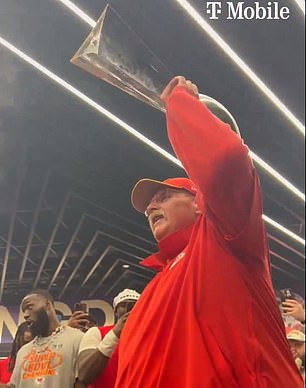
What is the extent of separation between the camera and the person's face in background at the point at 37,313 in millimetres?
637

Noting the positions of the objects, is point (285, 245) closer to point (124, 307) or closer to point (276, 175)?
point (276, 175)

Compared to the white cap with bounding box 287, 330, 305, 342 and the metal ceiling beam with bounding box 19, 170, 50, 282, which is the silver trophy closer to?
the metal ceiling beam with bounding box 19, 170, 50, 282

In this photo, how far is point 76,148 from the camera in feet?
2.28

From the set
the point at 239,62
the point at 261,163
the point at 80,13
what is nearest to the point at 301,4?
the point at 239,62

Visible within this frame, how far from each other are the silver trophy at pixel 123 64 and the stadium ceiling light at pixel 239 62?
5.1 inches

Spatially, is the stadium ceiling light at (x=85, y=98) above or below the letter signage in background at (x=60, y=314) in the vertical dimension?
above

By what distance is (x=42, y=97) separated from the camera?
2.26 ft

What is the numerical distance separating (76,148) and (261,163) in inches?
13.6

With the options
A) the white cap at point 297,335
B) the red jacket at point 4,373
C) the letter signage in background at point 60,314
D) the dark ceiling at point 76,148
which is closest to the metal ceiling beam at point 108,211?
the dark ceiling at point 76,148

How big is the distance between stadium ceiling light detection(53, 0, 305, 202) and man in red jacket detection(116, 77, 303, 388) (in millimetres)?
186

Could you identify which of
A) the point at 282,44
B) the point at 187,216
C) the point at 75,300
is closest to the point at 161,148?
the point at 187,216

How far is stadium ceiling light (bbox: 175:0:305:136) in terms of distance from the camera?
2.53 feet

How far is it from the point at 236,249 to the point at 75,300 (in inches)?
8.8

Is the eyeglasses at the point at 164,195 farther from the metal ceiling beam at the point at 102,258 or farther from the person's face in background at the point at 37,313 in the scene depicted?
the person's face in background at the point at 37,313
